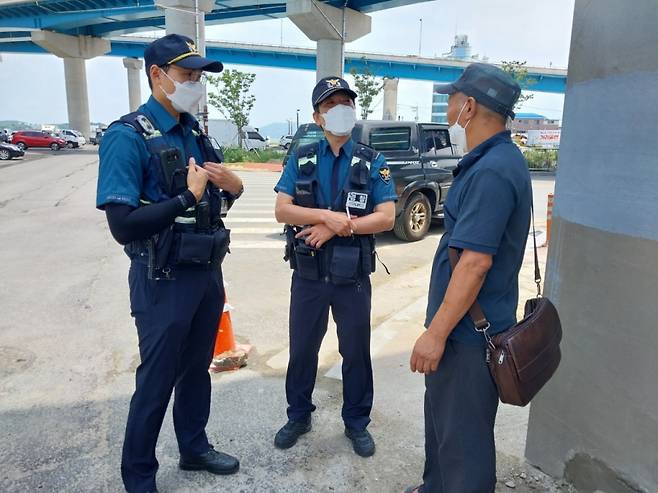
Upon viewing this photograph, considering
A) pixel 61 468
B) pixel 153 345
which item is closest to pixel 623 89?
pixel 153 345

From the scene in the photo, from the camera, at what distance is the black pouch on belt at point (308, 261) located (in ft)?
9.05

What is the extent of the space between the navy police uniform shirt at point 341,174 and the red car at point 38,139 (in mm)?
42201

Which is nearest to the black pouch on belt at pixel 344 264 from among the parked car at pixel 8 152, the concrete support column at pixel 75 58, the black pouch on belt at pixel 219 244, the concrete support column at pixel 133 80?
the black pouch on belt at pixel 219 244

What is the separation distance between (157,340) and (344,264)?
3.32 ft

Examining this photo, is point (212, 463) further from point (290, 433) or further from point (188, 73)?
point (188, 73)

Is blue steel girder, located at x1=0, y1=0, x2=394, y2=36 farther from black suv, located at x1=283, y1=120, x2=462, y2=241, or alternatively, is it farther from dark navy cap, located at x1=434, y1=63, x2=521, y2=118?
dark navy cap, located at x1=434, y1=63, x2=521, y2=118

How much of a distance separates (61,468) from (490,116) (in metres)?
2.71

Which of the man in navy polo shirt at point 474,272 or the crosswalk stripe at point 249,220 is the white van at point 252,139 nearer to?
the crosswalk stripe at point 249,220

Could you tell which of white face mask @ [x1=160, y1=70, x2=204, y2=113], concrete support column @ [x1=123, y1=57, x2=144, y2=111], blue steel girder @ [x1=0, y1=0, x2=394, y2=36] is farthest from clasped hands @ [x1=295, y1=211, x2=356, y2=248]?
concrete support column @ [x1=123, y1=57, x2=144, y2=111]

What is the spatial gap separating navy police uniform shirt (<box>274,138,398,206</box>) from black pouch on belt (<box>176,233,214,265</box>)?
70 centimetres

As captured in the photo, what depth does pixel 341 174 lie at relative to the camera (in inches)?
111

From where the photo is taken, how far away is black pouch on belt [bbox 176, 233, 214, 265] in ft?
7.32

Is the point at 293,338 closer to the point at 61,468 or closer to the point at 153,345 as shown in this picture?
the point at 153,345

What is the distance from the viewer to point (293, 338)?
9.61 ft
